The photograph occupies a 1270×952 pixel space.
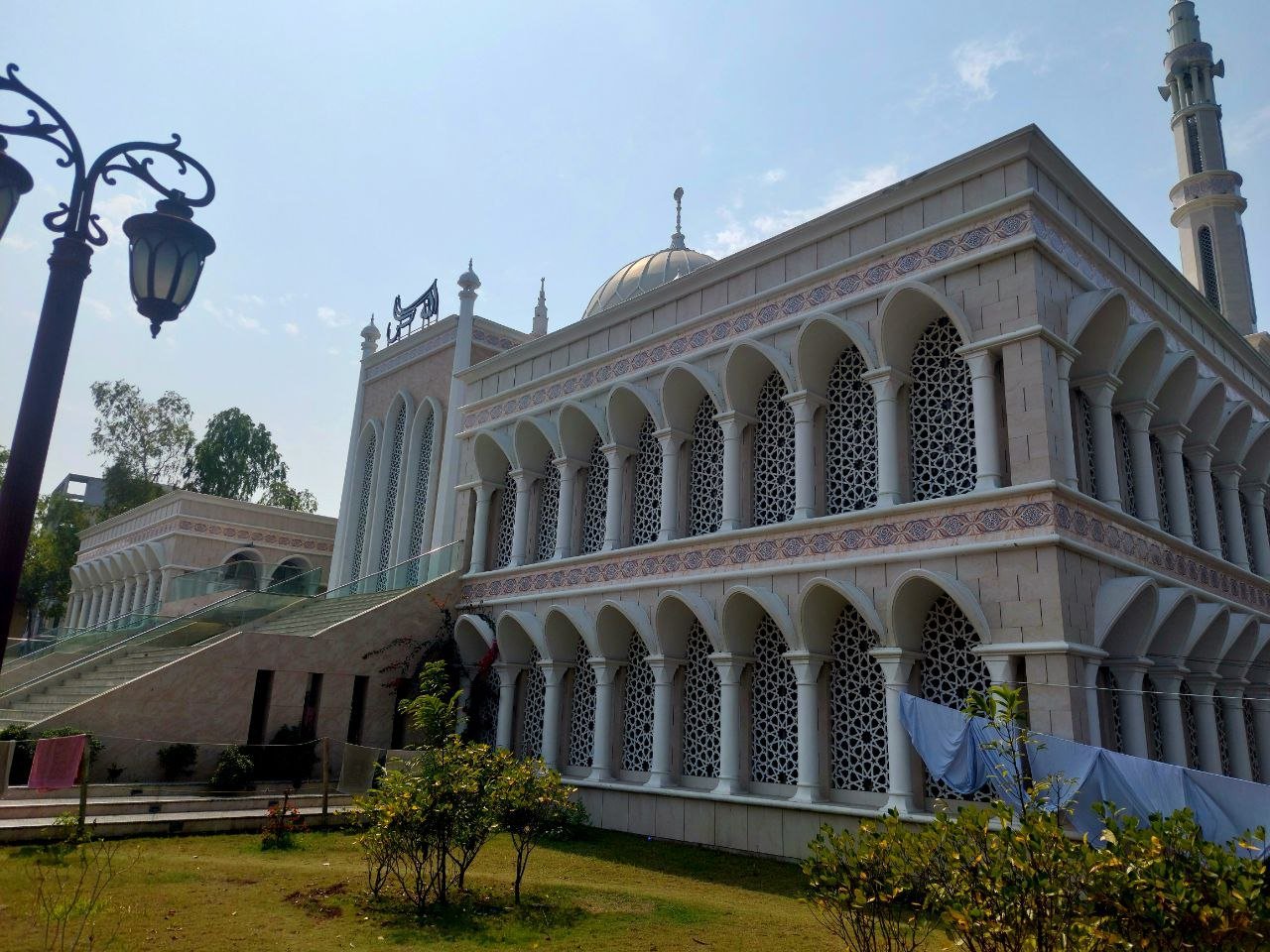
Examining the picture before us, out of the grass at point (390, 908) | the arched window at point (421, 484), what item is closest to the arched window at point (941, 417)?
the grass at point (390, 908)

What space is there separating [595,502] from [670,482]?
7.61 ft

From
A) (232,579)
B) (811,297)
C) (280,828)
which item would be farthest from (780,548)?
(232,579)

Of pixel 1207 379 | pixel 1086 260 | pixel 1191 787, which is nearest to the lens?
pixel 1191 787

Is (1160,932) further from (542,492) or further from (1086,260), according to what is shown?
(542,492)

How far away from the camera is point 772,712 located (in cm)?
1260

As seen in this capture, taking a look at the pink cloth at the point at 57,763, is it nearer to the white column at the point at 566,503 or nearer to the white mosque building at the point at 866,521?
the white mosque building at the point at 866,521

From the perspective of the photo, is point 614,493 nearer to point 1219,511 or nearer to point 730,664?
point 730,664

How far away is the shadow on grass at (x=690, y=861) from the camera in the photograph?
33.8 ft

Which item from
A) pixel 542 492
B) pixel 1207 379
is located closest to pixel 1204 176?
pixel 1207 379

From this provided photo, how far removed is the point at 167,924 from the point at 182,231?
17.3ft

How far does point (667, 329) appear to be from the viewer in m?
14.8

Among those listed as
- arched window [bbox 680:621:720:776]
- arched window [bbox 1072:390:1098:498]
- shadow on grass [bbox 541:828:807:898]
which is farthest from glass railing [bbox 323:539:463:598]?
arched window [bbox 1072:390:1098:498]

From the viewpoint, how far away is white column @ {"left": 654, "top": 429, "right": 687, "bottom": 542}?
14148mm

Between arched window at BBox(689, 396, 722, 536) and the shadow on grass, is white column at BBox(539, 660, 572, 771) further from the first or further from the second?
arched window at BBox(689, 396, 722, 536)
